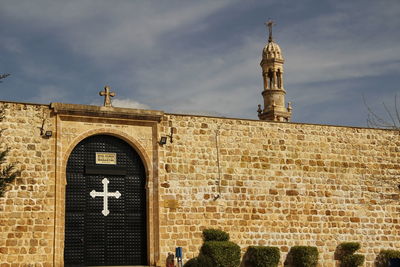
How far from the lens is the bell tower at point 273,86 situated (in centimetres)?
3704

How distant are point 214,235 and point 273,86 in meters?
19.6

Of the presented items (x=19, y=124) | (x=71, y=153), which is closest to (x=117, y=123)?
(x=71, y=153)

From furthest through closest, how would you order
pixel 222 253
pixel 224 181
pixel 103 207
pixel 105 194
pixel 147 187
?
1. pixel 224 181
2. pixel 147 187
3. pixel 105 194
4. pixel 103 207
5. pixel 222 253

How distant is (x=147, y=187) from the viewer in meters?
19.4

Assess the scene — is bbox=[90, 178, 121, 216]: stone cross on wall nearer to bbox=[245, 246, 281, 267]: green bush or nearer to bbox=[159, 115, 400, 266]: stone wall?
bbox=[159, 115, 400, 266]: stone wall

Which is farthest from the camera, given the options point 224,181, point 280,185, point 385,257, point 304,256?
point 385,257

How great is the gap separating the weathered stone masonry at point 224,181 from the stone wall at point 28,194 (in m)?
0.03

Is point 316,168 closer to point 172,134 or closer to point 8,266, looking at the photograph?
point 172,134

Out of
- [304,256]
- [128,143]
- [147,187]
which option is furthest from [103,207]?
[304,256]

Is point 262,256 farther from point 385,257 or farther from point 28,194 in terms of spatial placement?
point 28,194

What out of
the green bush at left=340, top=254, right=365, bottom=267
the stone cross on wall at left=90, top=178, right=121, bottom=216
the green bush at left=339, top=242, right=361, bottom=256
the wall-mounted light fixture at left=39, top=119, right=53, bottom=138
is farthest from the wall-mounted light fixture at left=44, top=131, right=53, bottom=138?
the green bush at left=340, top=254, right=365, bottom=267

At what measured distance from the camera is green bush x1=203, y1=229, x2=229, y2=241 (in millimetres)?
19422

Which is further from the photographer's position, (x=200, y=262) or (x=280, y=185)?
(x=280, y=185)

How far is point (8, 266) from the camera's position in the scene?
56.6ft
